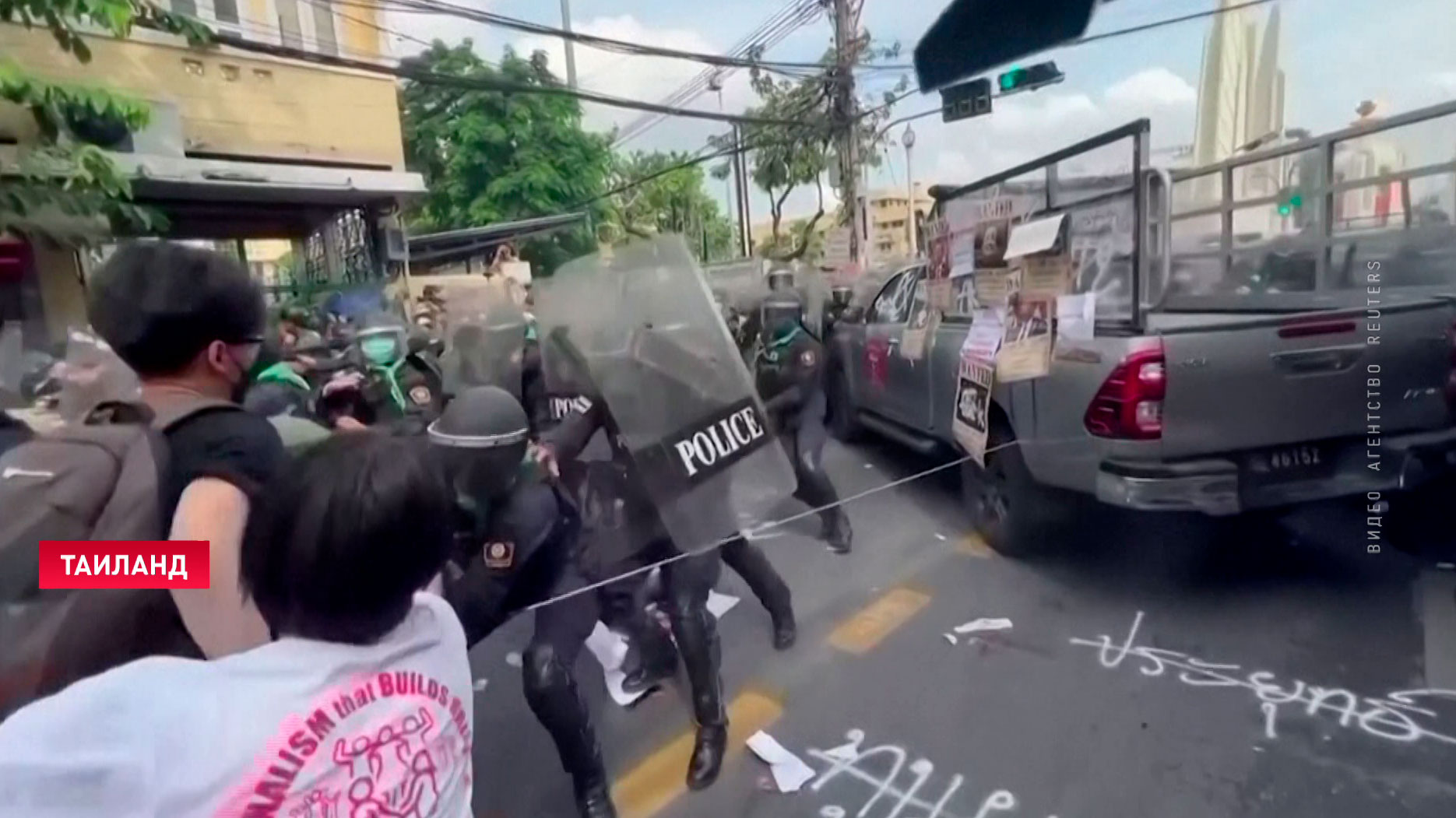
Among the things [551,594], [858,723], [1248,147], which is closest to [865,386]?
[1248,147]

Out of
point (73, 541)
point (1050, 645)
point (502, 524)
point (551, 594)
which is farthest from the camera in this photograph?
point (1050, 645)

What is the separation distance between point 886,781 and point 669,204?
1.88 meters

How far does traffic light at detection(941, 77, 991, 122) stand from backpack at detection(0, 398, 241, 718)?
6.83ft

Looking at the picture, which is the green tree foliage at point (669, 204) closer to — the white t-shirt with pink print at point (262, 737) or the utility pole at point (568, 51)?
the utility pole at point (568, 51)

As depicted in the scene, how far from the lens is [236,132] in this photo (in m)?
2.70

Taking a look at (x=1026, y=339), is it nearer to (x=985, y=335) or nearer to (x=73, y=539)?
(x=985, y=335)

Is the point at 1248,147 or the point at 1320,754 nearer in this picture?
the point at 1320,754

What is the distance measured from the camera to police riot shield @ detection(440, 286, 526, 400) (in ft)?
9.37

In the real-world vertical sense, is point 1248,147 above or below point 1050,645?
above

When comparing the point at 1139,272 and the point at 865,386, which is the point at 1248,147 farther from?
the point at 865,386

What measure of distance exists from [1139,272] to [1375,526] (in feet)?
5.94

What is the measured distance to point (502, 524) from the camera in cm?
189

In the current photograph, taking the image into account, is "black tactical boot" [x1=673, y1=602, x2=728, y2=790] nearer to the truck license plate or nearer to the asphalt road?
the asphalt road

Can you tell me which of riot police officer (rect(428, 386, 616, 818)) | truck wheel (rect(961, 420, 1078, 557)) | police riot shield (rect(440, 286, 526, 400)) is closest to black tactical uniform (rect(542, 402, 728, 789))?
riot police officer (rect(428, 386, 616, 818))
